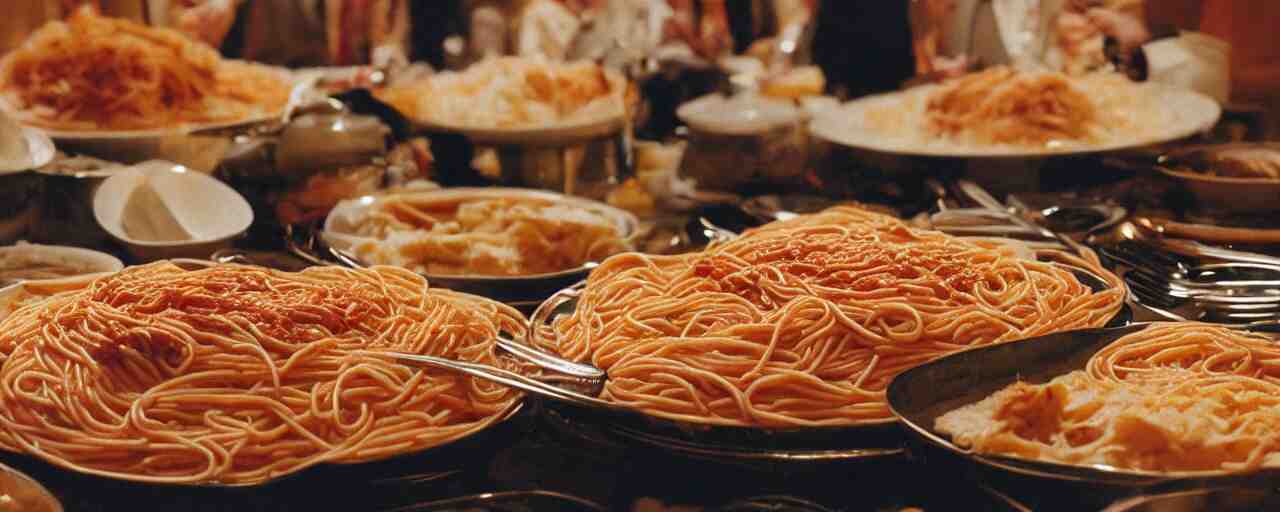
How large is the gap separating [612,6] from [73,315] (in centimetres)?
503

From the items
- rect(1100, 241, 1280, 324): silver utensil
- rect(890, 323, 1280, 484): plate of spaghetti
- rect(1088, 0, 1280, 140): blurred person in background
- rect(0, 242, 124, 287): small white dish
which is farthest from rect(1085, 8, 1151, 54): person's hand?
rect(0, 242, 124, 287): small white dish

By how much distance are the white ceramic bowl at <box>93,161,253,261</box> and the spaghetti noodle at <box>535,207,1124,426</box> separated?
0.88 meters

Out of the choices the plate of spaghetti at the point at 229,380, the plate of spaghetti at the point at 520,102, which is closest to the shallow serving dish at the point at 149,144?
the plate of spaghetti at the point at 520,102

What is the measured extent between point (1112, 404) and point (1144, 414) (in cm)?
7

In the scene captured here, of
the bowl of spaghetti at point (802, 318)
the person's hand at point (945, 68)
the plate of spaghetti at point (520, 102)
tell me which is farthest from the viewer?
the person's hand at point (945, 68)

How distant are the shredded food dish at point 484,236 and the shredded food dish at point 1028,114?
44.9 inches

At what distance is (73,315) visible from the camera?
62.1 inches

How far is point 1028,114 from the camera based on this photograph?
302cm

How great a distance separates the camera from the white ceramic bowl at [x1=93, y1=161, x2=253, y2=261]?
7.44ft

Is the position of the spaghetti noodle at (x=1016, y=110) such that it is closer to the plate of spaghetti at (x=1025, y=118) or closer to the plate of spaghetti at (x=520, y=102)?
the plate of spaghetti at (x=1025, y=118)

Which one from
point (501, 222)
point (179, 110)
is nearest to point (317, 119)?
point (179, 110)

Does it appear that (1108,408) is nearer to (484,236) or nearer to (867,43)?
(484,236)

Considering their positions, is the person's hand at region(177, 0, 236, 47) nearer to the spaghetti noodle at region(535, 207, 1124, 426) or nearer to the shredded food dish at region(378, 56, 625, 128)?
the shredded food dish at region(378, 56, 625, 128)

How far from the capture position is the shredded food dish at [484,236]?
2.25m
